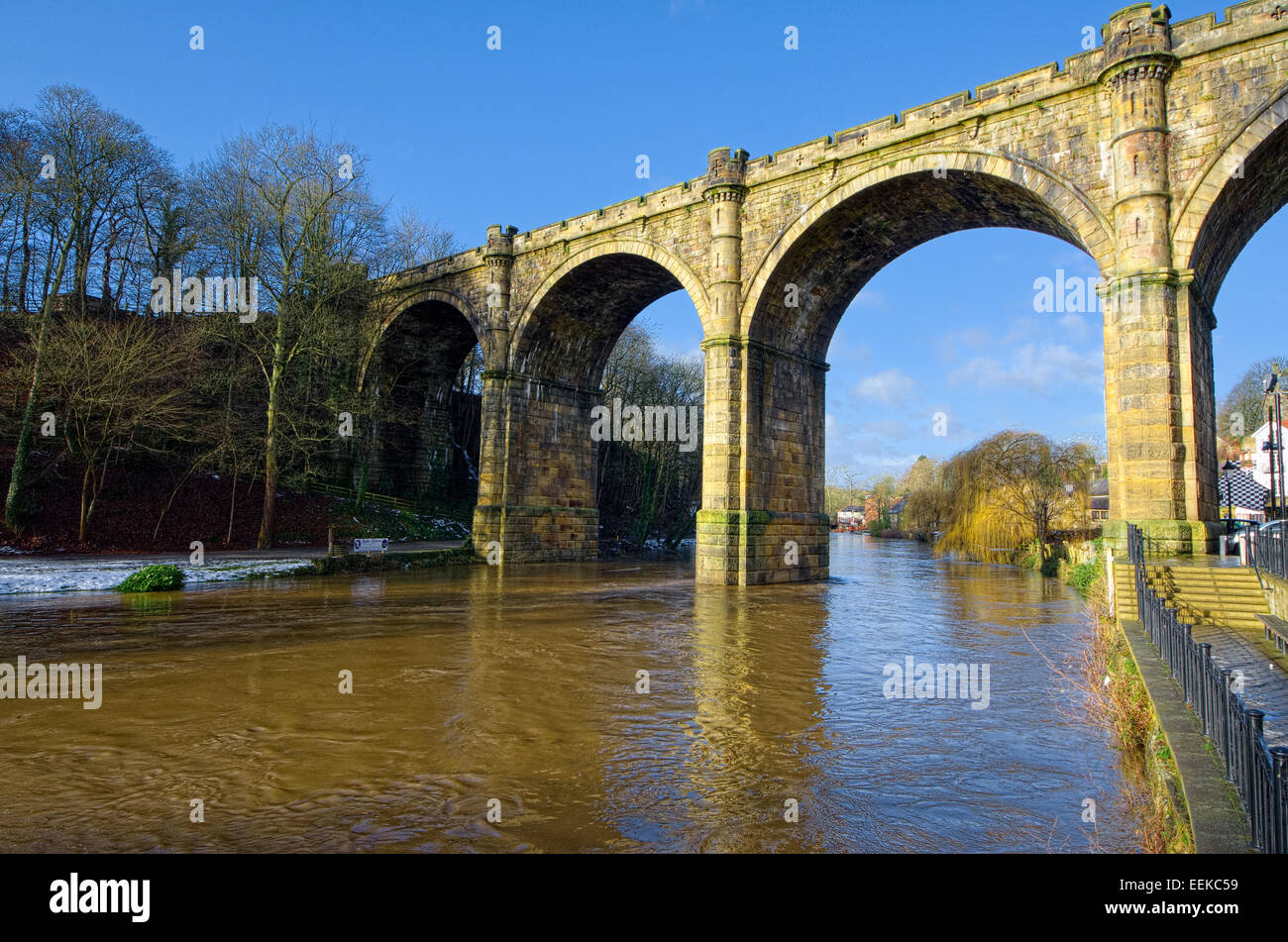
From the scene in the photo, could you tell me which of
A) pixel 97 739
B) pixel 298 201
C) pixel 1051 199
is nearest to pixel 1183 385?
pixel 1051 199

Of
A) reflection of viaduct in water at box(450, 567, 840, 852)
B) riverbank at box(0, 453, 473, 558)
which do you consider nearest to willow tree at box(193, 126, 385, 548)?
riverbank at box(0, 453, 473, 558)

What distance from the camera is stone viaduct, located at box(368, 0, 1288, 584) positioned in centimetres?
1297

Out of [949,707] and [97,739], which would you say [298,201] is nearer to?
[97,739]

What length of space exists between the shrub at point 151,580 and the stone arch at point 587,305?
1287 cm

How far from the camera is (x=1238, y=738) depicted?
340cm

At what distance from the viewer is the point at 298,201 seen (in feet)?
79.5

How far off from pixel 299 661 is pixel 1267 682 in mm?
9882

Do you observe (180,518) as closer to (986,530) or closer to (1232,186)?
(986,530)

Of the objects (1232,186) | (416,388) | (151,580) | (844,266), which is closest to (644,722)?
(151,580)

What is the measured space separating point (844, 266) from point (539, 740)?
17.3 m

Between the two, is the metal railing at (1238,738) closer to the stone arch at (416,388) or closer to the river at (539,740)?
the river at (539,740)

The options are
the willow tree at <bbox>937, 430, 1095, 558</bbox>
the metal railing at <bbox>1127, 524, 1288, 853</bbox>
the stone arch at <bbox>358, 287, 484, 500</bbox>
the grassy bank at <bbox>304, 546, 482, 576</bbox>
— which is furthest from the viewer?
the stone arch at <bbox>358, 287, 484, 500</bbox>

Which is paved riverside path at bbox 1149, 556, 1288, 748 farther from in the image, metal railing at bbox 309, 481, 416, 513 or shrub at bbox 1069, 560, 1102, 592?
metal railing at bbox 309, 481, 416, 513

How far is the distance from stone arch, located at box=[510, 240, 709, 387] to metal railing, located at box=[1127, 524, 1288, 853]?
17993 millimetres
